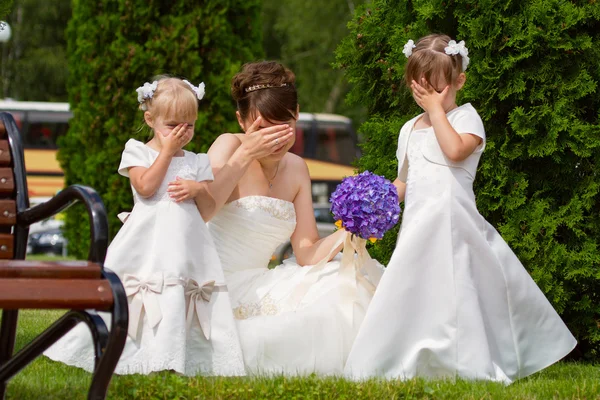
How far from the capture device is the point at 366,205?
406cm

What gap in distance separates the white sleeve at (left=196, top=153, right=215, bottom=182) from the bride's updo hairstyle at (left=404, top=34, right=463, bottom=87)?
1.02 metres

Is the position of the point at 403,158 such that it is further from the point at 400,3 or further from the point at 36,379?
the point at 36,379

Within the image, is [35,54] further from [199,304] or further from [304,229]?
[199,304]

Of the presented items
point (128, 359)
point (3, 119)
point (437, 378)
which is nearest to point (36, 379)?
point (128, 359)

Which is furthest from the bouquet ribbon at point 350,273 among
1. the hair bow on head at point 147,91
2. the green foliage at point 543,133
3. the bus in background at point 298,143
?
the bus in background at point 298,143

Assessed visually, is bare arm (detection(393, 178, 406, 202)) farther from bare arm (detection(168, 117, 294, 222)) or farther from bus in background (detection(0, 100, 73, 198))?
bus in background (detection(0, 100, 73, 198))

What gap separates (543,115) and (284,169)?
1384mm

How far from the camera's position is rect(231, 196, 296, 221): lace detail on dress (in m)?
4.70

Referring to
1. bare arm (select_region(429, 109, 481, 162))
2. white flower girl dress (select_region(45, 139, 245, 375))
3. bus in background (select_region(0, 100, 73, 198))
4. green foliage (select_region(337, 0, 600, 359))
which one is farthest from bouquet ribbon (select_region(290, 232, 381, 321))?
bus in background (select_region(0, 100, 73, 198))

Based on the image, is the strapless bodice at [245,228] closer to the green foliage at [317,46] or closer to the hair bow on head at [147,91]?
the hair bow on head at [147,91]

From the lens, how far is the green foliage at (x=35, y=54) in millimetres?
30359

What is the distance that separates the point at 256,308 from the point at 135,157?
0.93 meters

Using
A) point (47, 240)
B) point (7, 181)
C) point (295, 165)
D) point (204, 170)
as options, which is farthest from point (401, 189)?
point (47, 240)

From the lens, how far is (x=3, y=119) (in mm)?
3785
